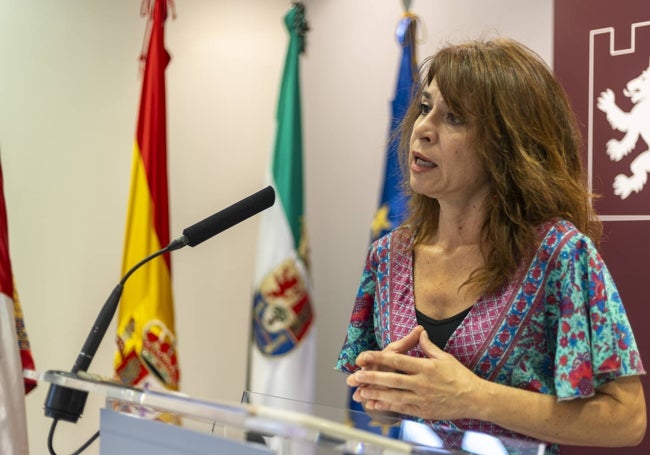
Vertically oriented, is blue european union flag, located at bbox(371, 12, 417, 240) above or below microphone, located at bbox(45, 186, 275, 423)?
above

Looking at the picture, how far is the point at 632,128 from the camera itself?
2.37m

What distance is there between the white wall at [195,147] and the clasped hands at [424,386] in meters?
1.90

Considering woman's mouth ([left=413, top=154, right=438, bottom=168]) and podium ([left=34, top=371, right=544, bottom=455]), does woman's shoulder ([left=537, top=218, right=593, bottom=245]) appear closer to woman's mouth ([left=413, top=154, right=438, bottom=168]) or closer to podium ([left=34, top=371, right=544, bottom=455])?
woman's mouth ([left=413, top=154, right=438, bottom=168])

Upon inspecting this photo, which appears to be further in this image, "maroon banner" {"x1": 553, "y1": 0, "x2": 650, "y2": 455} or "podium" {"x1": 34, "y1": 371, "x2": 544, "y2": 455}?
"maroon banner" {"x1": 553, "y1": 0, "x2": 650, "y2": 455}

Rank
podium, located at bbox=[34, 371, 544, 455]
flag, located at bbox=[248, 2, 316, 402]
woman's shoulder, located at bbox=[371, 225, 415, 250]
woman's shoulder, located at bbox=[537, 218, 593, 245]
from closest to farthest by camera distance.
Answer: podium, located at bbox=[34, 371, 544, 455] < woman's shoulder, located at bbox=[537, 218, 593, 245] < woman's shoulder, located at bbox=[371, 225, 415, 250] < flag, located at bbox=[248, 2, 316, 402]

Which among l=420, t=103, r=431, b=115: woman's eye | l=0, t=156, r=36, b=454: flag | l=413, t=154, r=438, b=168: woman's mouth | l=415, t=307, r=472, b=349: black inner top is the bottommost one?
l=0, t=156, r=36, b=454: flag

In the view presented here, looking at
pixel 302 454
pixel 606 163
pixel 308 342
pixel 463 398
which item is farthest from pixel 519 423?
pixel 308 342

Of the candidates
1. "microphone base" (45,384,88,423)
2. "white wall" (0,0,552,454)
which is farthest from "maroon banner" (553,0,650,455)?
"microphone base" (45,384,88,423)

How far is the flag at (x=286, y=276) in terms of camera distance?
308cm

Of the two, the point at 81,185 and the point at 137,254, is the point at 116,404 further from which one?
the point at 81,185

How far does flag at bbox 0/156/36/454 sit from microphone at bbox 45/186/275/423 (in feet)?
4.31

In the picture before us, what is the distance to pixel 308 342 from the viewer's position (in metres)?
3.13

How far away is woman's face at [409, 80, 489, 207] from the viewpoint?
4.89 ft

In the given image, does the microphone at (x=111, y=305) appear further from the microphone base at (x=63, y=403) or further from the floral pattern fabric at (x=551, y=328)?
the floral pattern fabric at (x=551, y=328)
